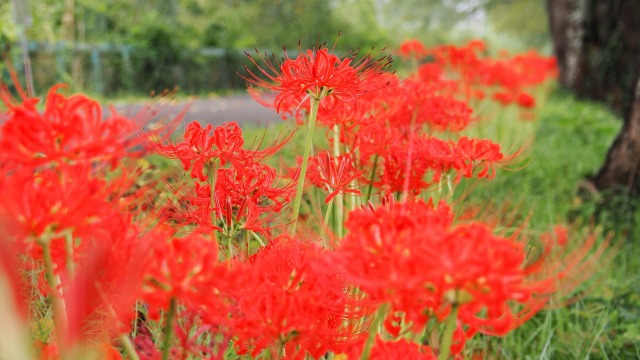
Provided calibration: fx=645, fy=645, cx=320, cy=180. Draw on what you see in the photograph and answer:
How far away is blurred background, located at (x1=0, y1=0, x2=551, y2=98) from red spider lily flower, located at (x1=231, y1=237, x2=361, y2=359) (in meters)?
6.16

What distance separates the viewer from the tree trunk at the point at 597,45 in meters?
8.83

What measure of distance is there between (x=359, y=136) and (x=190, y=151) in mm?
528

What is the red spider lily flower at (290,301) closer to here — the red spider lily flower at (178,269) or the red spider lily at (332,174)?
the red spider lily flower at (178,269)

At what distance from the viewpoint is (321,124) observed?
1.49 meters

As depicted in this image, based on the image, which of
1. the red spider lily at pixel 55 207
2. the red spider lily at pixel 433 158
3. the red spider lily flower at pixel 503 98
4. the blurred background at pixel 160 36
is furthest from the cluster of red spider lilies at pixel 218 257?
the blurred background at pixel 160 36

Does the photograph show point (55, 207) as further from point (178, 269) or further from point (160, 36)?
point (160, 36)

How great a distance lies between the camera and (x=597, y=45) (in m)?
10.1

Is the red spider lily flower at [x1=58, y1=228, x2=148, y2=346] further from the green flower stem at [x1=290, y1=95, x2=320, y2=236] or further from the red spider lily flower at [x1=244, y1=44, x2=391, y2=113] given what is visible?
the red spider lily flower at [x1=244, y1=44, x2=391, y2=113]

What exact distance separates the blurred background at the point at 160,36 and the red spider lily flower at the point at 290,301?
616cm

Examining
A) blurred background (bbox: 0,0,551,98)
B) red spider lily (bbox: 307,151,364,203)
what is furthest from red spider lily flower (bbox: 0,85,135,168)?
blurred background (bbox: 0,0,551,98)

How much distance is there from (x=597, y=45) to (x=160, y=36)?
747 cm

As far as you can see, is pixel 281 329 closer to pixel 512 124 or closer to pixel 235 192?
pixel 235 192

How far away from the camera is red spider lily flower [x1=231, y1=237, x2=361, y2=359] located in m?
0.88

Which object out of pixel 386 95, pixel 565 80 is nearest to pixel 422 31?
pixel 565 80
